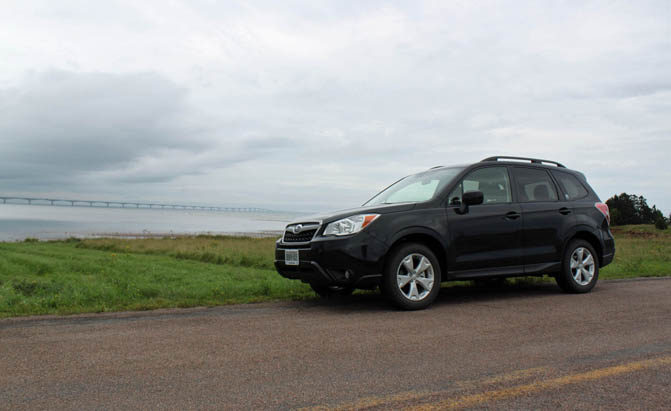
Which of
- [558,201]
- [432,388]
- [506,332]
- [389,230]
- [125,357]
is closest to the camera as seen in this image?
[432,388]

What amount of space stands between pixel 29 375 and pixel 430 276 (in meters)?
4.55

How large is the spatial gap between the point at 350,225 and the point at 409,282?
1038mm

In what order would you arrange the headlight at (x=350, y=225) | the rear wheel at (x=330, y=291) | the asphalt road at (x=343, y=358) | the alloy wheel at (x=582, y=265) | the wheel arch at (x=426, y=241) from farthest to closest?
→ the alloy wheel at (x=582, y=265) → the rear wheel at (x=330, y=291) → the wheel arch at (x=426, y=241) → the headlight at (x=350, y=225) → the asphalt road at (x=343, y=358)

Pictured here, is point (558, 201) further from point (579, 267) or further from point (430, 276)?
point (430, 276)

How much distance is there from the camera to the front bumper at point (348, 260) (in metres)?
6.58

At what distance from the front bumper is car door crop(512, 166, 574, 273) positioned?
2488 millimetres

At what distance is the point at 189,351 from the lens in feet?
15.4

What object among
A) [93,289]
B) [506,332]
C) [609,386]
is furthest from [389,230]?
[93,289]

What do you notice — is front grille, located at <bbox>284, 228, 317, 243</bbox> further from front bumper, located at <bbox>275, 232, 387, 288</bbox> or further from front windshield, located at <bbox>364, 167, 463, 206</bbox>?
front windshield, located at <bbox>364, 167, 463, 206</bbox>

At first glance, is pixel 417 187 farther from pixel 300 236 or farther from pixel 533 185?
pixel 300 236

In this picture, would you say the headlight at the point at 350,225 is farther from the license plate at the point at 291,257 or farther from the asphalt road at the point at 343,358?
the asphalt road at the point at 343,358

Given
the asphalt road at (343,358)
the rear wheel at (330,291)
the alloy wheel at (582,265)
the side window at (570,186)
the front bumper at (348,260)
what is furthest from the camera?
the side window at (570,186)

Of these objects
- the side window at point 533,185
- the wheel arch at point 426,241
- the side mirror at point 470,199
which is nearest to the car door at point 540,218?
the side window at point 533,185

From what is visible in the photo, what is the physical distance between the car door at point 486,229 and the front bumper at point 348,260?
1.13 meters
